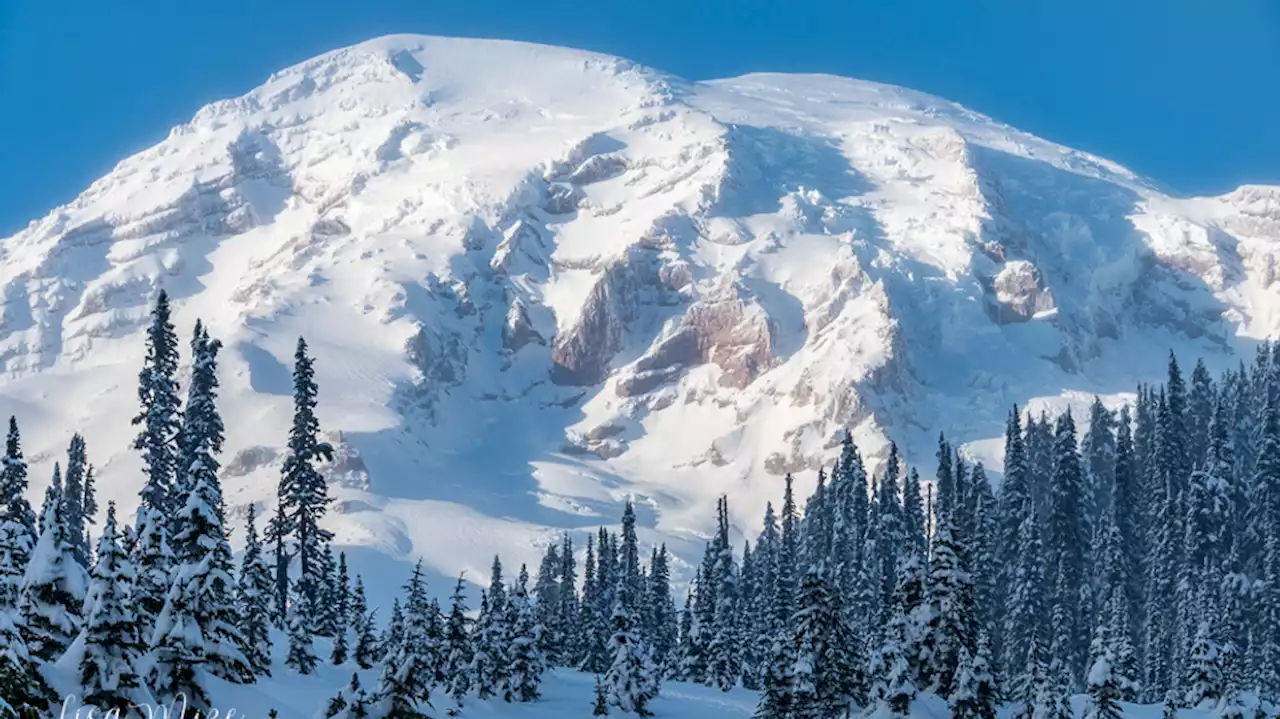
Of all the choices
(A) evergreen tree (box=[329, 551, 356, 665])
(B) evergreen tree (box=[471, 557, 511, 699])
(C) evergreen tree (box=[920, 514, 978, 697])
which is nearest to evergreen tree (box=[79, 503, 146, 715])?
(B) evergreen tree (box=[471, 557, 511, 699])

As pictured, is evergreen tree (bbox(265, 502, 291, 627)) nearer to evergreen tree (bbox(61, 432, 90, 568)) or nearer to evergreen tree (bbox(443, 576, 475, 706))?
evergreen tree (bbox(443, 576, 475, 706))

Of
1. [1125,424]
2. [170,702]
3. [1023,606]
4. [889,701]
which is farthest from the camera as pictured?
[1125,424]

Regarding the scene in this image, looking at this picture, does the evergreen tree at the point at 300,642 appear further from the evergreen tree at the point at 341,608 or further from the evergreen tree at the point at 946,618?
the evergreen tree at the point at 946,618

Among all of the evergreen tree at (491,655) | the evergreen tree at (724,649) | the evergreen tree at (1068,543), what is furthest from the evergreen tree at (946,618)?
the evergreen tree at (1068,543)

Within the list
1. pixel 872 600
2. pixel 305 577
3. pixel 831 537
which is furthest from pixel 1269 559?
pixel 305 577

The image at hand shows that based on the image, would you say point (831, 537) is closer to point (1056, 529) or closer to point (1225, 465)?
point (1056, 529)
